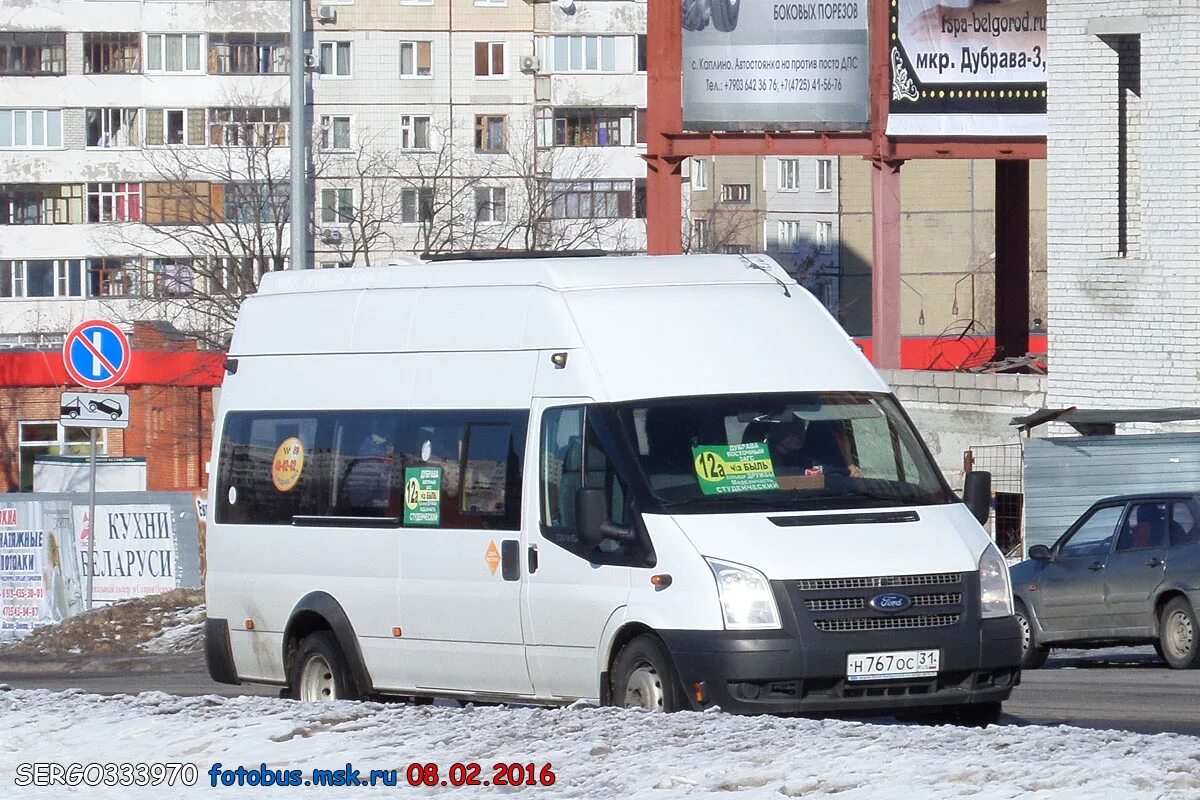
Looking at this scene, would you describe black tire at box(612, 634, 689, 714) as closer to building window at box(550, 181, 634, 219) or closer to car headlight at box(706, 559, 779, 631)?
car headlight at box(706, 559, 779, 631)

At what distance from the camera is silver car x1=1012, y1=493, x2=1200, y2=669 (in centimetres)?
1650

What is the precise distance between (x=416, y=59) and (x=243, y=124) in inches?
370

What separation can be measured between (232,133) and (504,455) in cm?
7103

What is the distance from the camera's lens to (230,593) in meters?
12.5

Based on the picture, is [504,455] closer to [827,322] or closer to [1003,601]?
[827,322]

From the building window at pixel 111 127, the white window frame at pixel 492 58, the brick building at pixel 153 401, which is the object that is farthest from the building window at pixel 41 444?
the white window frame at pixel 492 58

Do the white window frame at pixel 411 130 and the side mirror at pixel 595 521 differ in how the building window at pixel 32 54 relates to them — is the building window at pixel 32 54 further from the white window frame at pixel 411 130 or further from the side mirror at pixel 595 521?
the side mirror at pixel 595 521

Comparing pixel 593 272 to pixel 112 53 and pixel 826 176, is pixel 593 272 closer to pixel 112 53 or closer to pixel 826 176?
pixel 112 53

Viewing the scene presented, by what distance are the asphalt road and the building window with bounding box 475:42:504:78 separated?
6275 cm

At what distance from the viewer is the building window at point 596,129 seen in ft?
266

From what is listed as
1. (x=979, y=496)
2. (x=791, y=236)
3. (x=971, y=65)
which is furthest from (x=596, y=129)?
(x=979, y=496)

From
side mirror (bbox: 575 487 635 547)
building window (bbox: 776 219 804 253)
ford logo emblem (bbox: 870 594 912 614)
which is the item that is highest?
building window (bbox: 776 219 804 253)

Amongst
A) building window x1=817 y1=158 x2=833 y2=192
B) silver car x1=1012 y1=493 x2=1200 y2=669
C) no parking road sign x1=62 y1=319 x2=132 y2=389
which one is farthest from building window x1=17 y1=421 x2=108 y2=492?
silver car x1=1012 y1=493 x2=1200 y2=669

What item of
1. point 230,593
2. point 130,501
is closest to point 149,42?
point 130,501
